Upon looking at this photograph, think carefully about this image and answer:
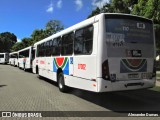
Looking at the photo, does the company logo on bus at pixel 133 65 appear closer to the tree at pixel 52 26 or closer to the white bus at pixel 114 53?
the white bus at pixel 114 53

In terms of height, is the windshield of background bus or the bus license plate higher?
the windshield of background bus

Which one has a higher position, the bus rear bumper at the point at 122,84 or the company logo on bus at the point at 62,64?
the company logo on bus at the point at 62,64

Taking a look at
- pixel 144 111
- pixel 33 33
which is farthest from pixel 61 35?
pixel 33 33

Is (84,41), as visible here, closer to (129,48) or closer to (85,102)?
(129,48)

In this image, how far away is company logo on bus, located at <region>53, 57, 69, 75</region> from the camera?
1250 centimetres

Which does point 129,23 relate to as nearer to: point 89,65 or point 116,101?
point 89,65

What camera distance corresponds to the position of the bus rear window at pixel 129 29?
9.27 metres

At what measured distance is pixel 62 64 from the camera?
13266 mm

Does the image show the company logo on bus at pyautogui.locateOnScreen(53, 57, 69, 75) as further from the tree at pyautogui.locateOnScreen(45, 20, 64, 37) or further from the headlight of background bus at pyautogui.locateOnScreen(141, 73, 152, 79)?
the tree at pyautogui.locateOnScreen(45, 20, 64, 37)

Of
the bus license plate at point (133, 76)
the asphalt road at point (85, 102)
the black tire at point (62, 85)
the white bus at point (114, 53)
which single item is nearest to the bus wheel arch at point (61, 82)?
the black tire at point (62, 85)

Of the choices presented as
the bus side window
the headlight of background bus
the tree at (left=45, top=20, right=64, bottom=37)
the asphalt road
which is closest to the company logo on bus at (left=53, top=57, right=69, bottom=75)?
the asphalt road

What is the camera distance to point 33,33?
77.1 metres

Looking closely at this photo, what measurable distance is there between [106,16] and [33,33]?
69.6 meters

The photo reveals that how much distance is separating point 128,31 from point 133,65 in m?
1.20
